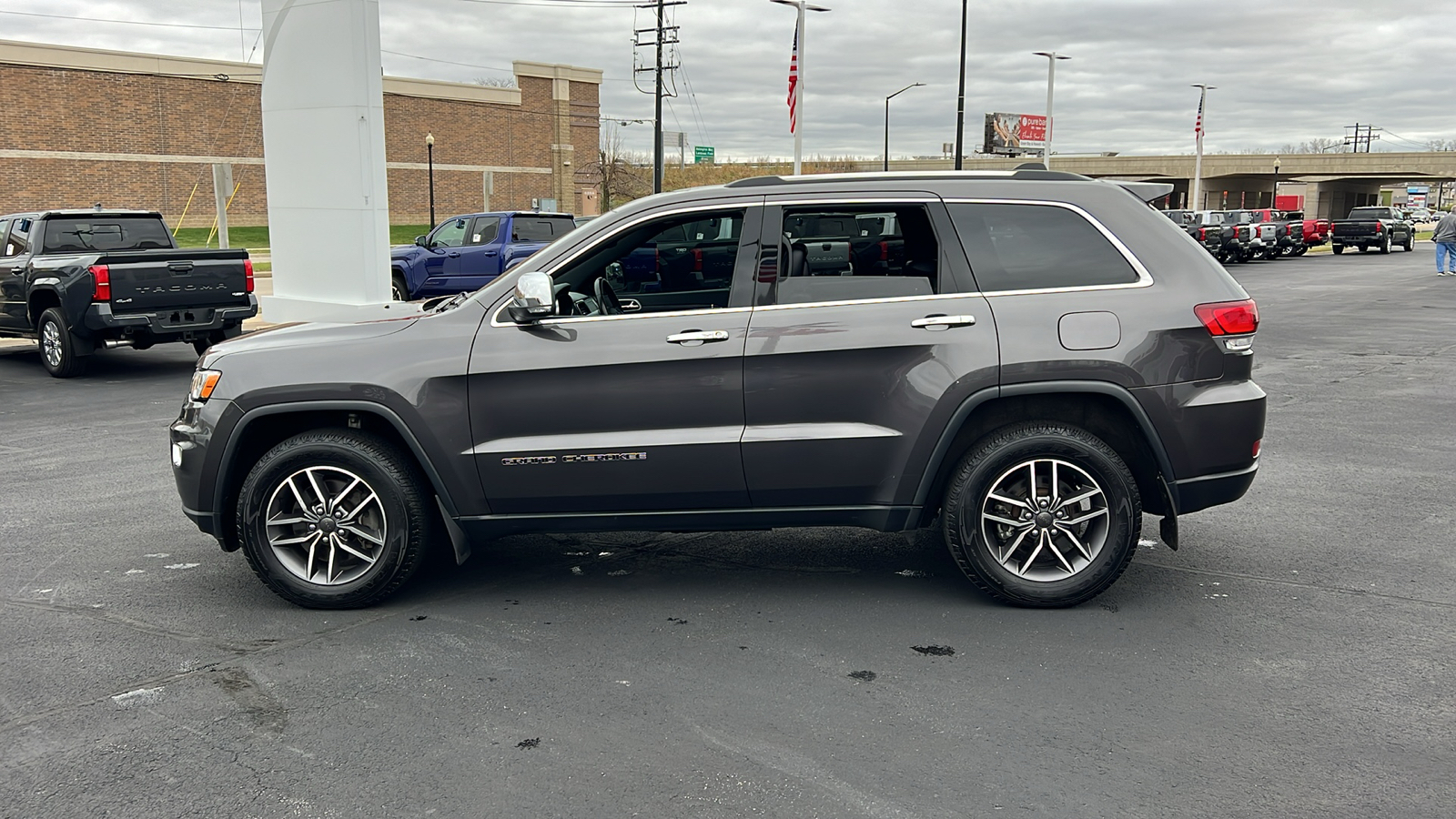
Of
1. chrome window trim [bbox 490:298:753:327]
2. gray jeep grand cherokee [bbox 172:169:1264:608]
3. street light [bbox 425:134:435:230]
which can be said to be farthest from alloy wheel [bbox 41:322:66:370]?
street light [bbox 425:134:435:230]

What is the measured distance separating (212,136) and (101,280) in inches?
1905

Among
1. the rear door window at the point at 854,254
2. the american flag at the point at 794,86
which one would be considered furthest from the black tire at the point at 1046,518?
the american flag at the point at 794,86

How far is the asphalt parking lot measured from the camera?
3.47 meters

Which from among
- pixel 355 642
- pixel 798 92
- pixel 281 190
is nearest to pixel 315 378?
pixel 355 642

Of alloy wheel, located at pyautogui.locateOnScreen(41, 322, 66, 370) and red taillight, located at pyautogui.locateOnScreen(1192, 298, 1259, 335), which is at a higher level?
Result: red taillight, located at pyautogui.locateOnScreen(1192, 298, 1259, 335)

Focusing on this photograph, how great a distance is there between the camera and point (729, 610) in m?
5.05

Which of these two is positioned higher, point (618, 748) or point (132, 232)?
point (132, 232)

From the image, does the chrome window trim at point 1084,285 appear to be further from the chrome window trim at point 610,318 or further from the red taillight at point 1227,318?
the chrome window trim at point 610,318

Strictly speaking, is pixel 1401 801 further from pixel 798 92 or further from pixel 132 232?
pixel 798 92

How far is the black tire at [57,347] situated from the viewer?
1242 centimetres

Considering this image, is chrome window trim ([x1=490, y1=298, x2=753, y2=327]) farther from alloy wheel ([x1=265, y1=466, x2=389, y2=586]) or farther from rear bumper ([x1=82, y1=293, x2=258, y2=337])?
rear bumper ([x1=82, y1=293, x2=258, y2=337])

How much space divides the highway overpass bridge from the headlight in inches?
2983

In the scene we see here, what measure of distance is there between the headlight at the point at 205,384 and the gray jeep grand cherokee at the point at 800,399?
0.02m

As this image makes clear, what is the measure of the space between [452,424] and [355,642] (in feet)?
3.21
